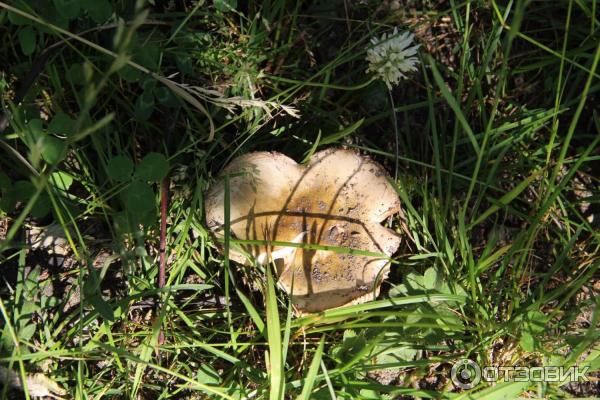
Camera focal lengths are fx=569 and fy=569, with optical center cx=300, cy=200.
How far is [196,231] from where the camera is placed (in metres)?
2.15

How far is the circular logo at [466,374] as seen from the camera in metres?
2.13

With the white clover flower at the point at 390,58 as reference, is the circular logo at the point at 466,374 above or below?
below

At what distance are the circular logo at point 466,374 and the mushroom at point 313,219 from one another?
1.49ft

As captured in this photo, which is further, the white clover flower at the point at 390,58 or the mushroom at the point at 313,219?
the white clover flower at the point at 390,58

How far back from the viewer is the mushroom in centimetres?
196

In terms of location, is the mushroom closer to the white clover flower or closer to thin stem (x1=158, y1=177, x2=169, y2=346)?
thin stem (x1=158, y1=177, x2=169, y2=346)

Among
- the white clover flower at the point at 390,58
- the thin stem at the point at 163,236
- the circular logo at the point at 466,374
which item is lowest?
the circular logo at the point at 466,374

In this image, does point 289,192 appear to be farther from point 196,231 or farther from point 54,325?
point 54,325

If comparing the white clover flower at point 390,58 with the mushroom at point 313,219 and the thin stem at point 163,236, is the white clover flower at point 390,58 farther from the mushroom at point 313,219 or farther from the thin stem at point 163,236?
the thin stem at point 163,236

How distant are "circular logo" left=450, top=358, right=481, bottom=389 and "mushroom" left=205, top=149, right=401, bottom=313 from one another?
45 cm

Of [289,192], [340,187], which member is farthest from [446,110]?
[289,192]

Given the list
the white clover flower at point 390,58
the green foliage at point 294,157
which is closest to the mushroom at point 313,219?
the green foliage at point 294,157

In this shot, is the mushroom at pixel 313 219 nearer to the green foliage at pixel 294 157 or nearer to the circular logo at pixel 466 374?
the green foliage at pixel 294 157

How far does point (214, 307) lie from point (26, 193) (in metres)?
0.80
